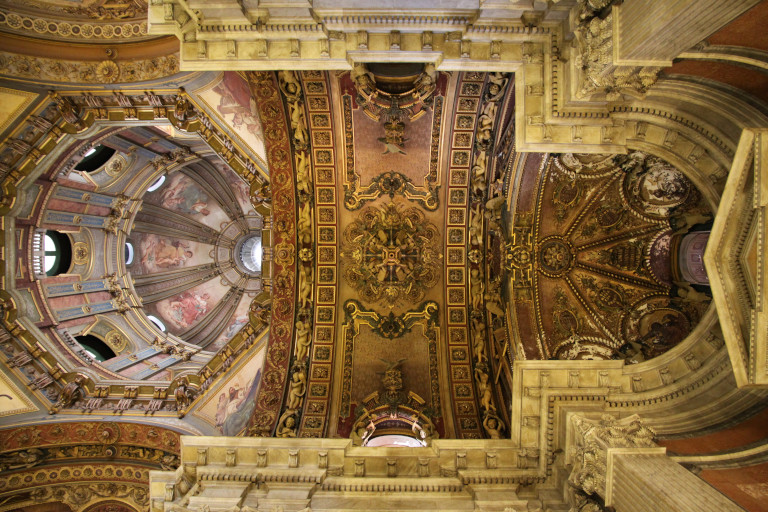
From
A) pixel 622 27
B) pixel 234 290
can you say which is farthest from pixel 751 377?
pixel 234 290

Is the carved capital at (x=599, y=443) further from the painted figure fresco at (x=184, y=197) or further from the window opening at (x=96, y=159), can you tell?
the painted figure fresco at (x=184, y=197)

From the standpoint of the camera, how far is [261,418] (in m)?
11.0

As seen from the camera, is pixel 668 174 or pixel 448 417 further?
pixel 448 417

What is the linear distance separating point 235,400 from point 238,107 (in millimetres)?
8047

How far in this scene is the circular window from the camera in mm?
19719

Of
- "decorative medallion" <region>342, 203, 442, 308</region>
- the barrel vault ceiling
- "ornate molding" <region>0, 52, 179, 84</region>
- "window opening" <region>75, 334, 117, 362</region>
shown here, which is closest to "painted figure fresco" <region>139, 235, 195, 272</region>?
"window opening" <region>75, 334, 117, 362</region>

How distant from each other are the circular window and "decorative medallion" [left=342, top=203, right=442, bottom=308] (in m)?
9.12

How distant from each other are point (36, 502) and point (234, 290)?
9.96m

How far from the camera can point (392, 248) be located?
12078mm

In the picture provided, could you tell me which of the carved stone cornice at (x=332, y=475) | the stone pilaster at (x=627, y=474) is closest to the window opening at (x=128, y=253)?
the carved stone cornice at (x=332, y=475)

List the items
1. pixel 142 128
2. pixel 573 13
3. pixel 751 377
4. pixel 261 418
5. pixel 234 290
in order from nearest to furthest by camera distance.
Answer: pixel 751 377 < pixel 573 13 < pixel 261 418 < pixel 142 128 < pixel 234 290

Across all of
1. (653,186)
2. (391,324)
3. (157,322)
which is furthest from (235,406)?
(653,186)

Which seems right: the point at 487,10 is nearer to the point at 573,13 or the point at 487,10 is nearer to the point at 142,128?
the point at 573,13

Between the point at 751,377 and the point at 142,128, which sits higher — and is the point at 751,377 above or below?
below
